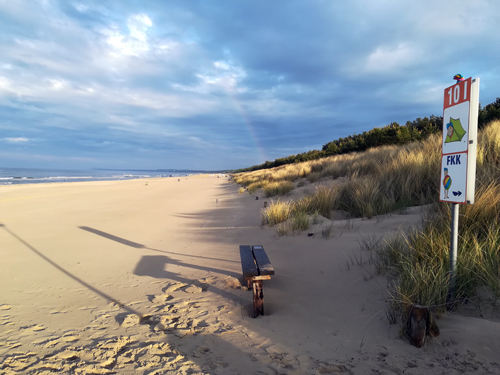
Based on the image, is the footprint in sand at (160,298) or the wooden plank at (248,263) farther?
the footprint in sand at (160,298)

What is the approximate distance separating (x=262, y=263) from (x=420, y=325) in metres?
1.64

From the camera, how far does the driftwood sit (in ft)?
7.24

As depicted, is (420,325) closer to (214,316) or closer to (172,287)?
(214,316)

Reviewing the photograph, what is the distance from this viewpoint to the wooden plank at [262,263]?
9.98 feet

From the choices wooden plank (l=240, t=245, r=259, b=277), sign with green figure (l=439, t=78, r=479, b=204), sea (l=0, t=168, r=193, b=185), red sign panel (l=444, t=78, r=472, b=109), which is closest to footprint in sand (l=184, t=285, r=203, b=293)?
wooden plank (l=240, t=245, r=259, b=277)

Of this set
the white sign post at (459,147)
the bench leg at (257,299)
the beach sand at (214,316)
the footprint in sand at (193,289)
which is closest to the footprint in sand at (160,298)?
the beach sand at (214,316)

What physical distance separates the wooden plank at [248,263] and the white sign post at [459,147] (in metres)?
1.83

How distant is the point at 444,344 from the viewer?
2223 millimetres

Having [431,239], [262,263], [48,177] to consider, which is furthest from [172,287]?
[48,177]

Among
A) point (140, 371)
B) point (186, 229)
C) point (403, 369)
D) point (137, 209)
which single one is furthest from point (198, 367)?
point (137, 209)

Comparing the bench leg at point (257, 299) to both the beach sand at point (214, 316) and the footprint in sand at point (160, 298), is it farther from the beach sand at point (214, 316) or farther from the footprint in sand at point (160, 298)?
the footprint in sand at point (160, 298)

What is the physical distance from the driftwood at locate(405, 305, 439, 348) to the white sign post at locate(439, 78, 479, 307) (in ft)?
1.51

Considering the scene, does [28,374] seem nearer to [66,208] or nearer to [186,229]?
[186,229]

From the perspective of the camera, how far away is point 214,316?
10.1 ft
